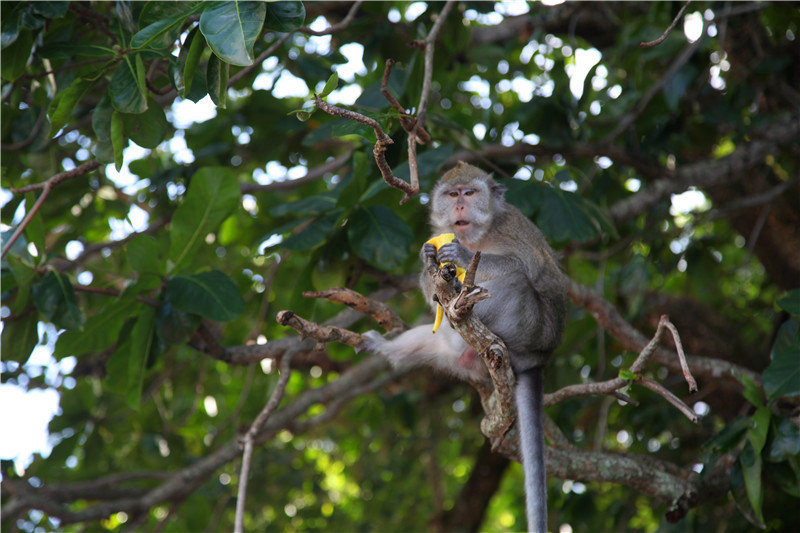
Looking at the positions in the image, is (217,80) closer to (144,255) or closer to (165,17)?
(165,17)

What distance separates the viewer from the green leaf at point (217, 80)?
2.83m

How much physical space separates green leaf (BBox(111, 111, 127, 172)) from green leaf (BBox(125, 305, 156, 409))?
30.3 inches

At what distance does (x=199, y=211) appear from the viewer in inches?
142

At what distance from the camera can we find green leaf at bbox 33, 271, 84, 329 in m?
3.34

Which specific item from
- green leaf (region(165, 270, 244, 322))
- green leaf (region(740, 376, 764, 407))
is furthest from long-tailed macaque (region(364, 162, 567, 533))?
green leaf (region(740, 376, 764, 407))

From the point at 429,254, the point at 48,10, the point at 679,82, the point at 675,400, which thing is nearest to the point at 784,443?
the point at 675,400

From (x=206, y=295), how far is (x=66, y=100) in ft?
3.40

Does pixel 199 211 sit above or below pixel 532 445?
above

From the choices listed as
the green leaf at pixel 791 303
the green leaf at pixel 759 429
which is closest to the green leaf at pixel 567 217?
the green leaf at pixel 791 303

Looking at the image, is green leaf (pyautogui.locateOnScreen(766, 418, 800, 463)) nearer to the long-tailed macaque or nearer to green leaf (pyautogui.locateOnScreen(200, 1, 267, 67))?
the long-tailed macaque

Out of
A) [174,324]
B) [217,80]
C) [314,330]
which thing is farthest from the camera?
[174,324]

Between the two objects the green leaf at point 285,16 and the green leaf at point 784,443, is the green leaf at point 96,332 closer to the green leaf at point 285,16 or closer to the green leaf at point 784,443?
the green leaf at point 285,16

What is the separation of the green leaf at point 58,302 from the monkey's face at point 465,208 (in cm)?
187

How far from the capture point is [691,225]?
4.99m
